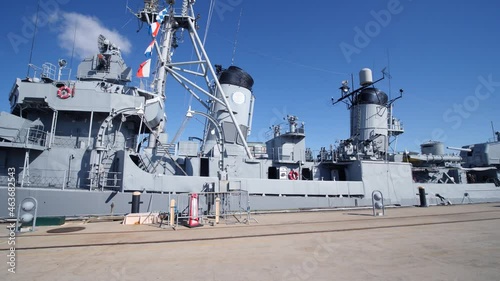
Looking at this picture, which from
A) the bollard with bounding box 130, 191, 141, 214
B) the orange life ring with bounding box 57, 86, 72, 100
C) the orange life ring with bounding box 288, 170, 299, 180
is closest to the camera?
the bollard with bounding box 130, 191, 141, 214

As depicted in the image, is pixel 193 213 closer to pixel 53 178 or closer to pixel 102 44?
pixel 53 178

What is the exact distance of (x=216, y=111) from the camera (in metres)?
17.8

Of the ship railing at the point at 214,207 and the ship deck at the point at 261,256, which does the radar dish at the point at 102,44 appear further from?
the ship deck at the point at 261,256

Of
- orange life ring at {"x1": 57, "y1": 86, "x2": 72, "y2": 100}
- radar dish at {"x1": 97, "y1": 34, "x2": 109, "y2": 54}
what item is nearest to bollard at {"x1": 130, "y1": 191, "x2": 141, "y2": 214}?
orange life ring at {"x1": 57, "y1": 86, "x2": 72, "y2": 100}

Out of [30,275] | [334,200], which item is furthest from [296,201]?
[30,275]

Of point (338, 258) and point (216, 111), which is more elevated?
point (216, 111)

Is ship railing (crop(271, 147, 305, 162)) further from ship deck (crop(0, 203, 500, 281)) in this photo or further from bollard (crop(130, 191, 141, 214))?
ship deck (crop(0, 203, 500, 281))

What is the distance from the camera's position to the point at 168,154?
11.7 metres

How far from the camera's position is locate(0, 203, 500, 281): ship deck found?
334cm

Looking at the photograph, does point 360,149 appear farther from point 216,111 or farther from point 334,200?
point 216,111

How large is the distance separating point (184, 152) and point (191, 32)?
8.99 m

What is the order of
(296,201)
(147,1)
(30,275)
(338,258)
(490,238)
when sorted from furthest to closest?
(147,1)
(296,201)
(490,238)
(338,258)
(30,275)

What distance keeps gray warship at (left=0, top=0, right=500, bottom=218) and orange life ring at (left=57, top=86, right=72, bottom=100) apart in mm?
51

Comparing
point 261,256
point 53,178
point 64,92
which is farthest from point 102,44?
point 261,256
